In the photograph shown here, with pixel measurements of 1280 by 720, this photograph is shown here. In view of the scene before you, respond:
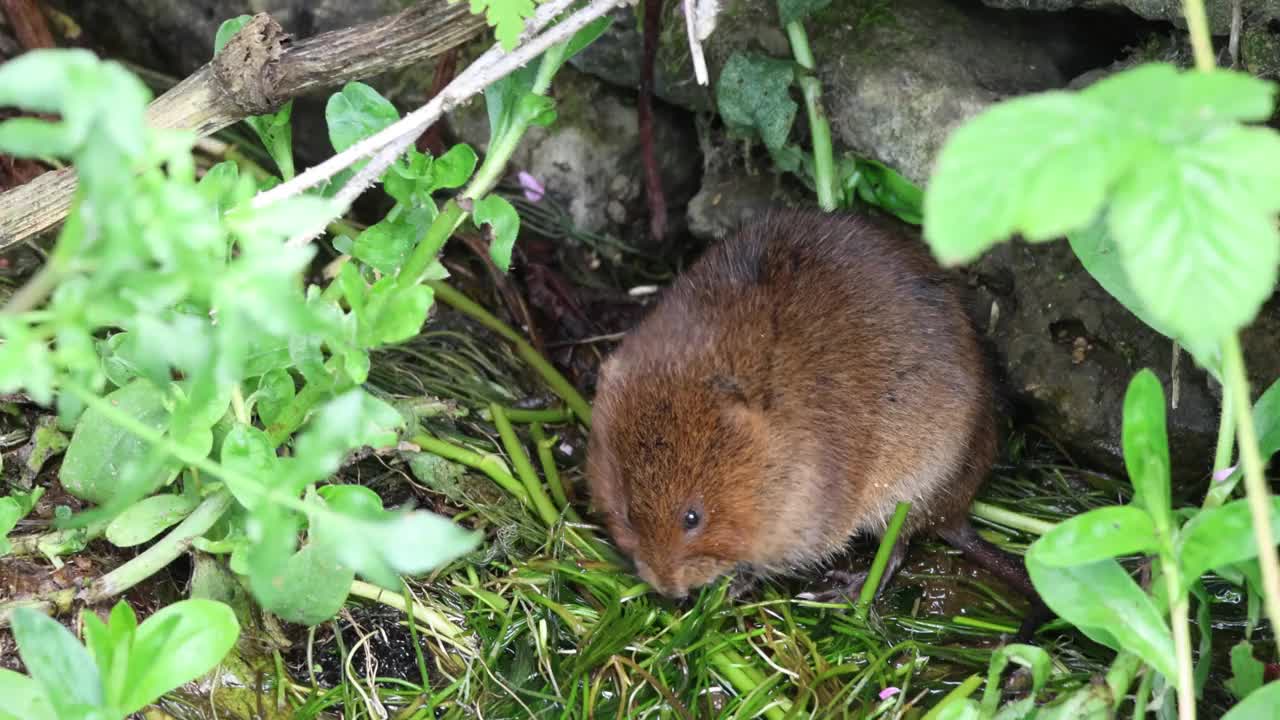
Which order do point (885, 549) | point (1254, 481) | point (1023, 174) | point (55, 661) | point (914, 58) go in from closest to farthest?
1. point (1023, 174)
2. point (1254, 481)
3. point (55, 661)
4. point (885, 549)
5. point (914, 58)

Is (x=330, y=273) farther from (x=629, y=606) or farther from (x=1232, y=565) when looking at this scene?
(x=1232, y=565)

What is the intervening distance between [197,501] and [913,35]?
2312 mm

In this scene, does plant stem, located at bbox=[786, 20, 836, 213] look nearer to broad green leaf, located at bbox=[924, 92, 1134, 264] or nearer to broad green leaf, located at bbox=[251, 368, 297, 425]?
broad green leaf, located at bbox=[251, 368, 297, 425]

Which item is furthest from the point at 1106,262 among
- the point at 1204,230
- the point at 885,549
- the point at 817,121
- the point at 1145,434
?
the point at 817,121

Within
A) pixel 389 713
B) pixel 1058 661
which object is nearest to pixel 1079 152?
pixel 1058 661

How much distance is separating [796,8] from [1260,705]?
2.07m

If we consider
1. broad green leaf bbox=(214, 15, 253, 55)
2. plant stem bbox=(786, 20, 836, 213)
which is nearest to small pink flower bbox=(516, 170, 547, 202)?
plant stem bbox=(786, 20, 836, 213)

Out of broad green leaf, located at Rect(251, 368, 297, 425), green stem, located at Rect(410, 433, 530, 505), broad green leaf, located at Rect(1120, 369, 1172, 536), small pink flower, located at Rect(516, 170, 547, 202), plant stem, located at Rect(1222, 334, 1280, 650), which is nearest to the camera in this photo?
plant stem, located at Rect(1222, 334, 1280, 650)

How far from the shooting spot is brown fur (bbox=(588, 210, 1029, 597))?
117 inches

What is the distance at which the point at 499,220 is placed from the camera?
105 inches

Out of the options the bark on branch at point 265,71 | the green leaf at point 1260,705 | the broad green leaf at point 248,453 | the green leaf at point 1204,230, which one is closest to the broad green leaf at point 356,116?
the bark on branch at point 265,71

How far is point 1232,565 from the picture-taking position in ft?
7.75

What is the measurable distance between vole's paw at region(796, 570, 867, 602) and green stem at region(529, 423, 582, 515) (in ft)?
2.25

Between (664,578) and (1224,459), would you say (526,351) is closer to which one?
(664,578)
